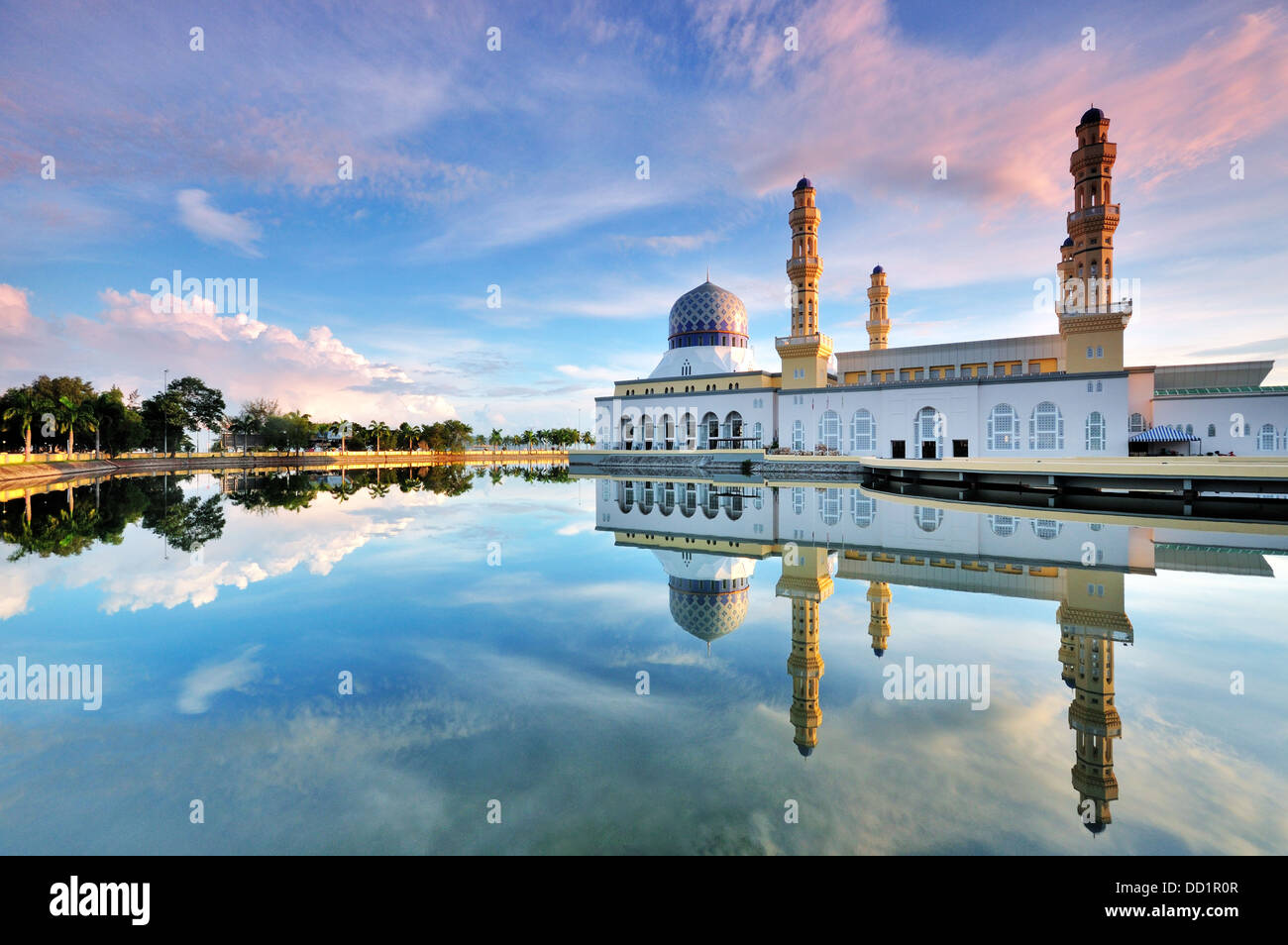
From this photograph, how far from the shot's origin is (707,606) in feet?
25.6

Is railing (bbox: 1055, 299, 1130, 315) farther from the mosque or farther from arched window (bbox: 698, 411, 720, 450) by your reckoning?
arched window (bbox: 698, 411, 720, 450)

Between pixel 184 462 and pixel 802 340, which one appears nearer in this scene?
pixel 802 340

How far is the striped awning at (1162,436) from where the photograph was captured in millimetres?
37000

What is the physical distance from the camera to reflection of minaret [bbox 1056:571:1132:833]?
12.0ft

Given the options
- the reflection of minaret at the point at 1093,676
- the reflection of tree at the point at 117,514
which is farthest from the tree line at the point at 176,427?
the reflection of minaret at the point at 1093,676

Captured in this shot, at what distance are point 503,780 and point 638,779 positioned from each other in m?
0.87

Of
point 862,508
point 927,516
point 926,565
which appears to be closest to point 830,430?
point 862,508

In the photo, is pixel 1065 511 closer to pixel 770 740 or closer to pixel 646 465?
pixel 770 740

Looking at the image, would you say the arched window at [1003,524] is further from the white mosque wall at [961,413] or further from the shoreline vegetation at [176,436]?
the shoreline vegetation at [176,436]

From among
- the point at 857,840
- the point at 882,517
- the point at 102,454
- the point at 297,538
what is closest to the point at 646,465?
the point at 882,517

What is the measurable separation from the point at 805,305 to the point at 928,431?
1412 cm

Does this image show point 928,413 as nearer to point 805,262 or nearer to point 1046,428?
point 1046,428

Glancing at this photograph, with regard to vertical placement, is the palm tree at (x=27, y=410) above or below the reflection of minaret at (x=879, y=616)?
above

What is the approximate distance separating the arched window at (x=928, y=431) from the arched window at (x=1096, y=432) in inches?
339
